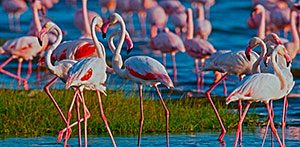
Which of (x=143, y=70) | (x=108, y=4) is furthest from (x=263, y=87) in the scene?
(x=108, y=4)

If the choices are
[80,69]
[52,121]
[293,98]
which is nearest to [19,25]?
[293,98]

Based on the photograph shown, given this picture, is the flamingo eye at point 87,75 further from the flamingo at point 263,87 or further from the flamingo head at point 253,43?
the flamingo head at point 253,43

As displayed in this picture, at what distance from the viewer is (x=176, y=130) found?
1149cm

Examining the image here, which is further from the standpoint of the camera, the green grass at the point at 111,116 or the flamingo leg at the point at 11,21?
the flamingo leg at the point at 11,21

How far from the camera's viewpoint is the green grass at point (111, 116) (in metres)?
11.3

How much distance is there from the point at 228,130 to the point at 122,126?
1.29 m

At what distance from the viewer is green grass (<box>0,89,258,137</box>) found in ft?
37.2

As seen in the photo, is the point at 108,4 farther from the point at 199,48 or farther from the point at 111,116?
the point at 111,116

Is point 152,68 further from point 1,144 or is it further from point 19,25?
point 19,25

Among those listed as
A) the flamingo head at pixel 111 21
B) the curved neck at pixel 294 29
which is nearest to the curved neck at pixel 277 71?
the flamingo head at pixel 111 21

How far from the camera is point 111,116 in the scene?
38.5 feet

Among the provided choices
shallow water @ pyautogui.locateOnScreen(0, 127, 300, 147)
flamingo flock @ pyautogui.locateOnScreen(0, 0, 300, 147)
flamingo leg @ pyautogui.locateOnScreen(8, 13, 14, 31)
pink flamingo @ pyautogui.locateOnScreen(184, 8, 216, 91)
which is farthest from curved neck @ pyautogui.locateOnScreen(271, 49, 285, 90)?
flamingo leg @ pyautogui.locateOnScreen(8, 13, 14, 31)

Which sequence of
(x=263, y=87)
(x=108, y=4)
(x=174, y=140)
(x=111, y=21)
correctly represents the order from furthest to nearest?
(x=108, y=4)
(x=174, y=140)
(x=111, y=21)
(x=263, y=87)

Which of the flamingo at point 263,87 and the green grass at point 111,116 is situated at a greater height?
the flamingo at point 263,87
